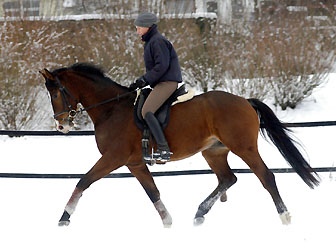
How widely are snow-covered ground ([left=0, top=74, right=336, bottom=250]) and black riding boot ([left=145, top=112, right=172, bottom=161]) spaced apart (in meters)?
0.76

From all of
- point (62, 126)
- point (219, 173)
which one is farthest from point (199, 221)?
point (62, 126)

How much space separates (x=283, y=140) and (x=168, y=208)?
152 centimetres

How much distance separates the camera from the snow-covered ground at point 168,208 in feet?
16.8

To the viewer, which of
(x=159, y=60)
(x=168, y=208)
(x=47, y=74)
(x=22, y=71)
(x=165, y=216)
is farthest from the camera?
(x=22, y=71)

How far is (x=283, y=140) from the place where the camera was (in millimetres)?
5770

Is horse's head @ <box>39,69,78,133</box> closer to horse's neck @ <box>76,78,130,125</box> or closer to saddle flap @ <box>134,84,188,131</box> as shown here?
horse's neck @ <box>76,78,130,125</box>

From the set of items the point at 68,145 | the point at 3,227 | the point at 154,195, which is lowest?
the point at 68,145

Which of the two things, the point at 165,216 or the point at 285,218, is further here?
the point at 165,216

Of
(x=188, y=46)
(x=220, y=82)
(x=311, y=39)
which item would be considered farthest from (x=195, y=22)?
(x=311, y=39)

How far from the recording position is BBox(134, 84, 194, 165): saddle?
539 cm

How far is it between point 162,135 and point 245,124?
80 cm

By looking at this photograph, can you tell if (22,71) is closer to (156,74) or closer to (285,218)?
(156,74)

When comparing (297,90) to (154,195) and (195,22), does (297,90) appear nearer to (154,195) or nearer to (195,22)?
(195,22)

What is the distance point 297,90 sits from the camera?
10.8 meters
